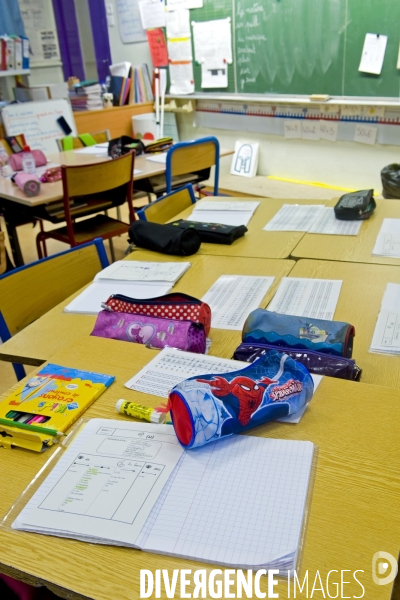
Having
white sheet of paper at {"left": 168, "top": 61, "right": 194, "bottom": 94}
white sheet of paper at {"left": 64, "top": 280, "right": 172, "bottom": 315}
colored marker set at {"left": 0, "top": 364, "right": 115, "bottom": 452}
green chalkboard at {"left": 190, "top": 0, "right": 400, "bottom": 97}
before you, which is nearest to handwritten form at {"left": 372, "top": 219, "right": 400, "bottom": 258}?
white sheet of paper at {"left": 64, "top": 280, "right": 172, "bottom": 315}

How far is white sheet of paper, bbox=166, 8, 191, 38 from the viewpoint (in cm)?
432

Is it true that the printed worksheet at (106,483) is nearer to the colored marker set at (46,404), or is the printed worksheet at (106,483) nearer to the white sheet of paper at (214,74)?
the colored marker set at (46,404)

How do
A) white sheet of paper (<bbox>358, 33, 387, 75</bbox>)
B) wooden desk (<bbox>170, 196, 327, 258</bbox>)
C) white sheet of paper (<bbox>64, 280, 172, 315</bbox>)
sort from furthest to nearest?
white sheet of paper (<bbox>358, 33, 387, 75</bbox>), wooden desk (<bbox>170, 196, 327, 258</bbox>), white sheet of paper (<bbox>64, 280, 172, 315</bbox>)

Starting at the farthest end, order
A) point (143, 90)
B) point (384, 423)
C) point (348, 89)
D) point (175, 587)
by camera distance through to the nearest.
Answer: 1. point (143, 90)
2. point (348, 89)
3. point (384, 423)
4. point (175, 587)

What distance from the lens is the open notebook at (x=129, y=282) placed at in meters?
1.49

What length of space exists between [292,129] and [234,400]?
3.59 m

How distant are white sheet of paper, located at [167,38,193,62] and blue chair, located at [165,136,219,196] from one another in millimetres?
1816

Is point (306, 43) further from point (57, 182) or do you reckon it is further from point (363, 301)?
point (363, 301)

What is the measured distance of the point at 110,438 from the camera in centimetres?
87

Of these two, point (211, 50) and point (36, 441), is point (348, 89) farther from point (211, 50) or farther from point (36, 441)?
point (36, 441)

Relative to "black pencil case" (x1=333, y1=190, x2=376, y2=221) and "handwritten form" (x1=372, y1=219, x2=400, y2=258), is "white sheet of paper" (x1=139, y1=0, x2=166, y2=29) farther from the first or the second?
"handwritten form" (x1=372, y1=219, x2=400, y2=258)

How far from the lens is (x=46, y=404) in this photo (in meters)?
0.95

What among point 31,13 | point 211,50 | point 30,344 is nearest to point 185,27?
point 211,50

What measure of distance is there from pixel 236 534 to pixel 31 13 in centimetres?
502
